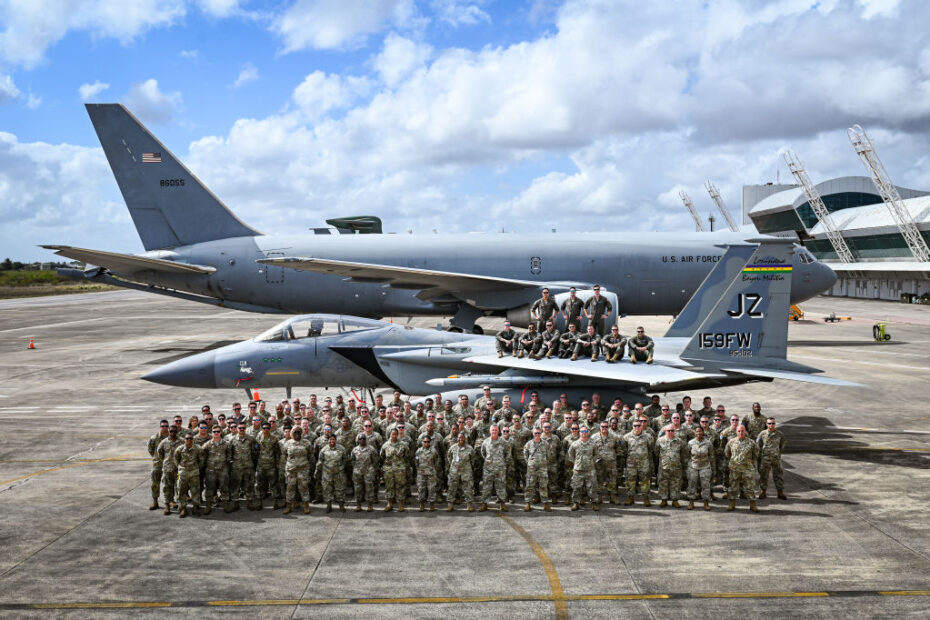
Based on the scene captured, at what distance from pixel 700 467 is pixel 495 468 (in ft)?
10.4

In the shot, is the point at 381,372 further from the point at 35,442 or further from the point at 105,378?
the point at 105,378

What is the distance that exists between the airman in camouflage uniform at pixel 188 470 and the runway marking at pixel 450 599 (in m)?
2.67

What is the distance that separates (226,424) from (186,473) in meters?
1.07

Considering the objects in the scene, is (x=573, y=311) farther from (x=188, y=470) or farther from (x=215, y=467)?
(x=188, y=470)

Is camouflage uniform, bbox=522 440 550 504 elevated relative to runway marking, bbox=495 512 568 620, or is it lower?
elevated

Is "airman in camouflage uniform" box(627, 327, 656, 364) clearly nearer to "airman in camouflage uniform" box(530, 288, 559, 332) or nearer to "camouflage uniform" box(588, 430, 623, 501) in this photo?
"airman in camouflage uniform" box(530, 288, 559, 332)

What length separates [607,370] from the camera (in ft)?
41.7

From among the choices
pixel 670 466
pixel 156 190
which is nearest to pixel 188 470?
pixel 670 466

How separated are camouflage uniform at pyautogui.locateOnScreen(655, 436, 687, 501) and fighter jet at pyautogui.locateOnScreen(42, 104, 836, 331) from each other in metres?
14.8

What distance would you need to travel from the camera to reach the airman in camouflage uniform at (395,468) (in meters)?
10.3

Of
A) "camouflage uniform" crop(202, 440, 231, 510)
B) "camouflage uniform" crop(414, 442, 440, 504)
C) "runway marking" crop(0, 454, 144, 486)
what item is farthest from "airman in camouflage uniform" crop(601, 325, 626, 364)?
"runway marking" crop(0, 454, 144, 486)

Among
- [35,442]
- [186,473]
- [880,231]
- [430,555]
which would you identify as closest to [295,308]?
[35,442]

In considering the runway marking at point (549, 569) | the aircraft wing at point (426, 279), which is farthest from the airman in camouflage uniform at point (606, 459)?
the aircraft wing at point (426, 279)

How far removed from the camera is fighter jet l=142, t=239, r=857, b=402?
13523mm
